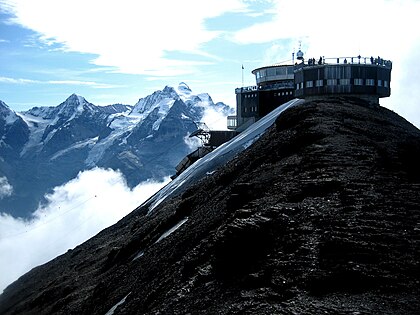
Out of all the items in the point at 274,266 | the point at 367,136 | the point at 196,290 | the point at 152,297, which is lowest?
the point at 152,297

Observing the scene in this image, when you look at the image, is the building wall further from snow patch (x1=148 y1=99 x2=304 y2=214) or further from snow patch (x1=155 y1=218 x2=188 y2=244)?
snow patch (x1=155 y1=218 x2=188 y2=244)

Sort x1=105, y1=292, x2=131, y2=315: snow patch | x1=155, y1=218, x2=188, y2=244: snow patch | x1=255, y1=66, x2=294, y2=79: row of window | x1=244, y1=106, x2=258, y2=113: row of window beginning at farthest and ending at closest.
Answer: x1=255, y1=66, x2=294, y2=79: row of window, x1=244, y1=106, x2=258, y2=113: row of window, x1=155, y1=218, x2=188, y2=244: snow patch, x1=105, y1=292, x2=131, y2=315: snow patch

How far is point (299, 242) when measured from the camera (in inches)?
676

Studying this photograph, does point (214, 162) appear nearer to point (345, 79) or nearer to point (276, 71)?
point (345, 79)

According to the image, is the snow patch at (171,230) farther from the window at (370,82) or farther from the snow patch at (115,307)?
the window at (370,82)

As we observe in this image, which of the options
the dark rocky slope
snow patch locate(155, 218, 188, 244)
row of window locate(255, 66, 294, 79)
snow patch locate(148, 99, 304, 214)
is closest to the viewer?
the dark rocky slope

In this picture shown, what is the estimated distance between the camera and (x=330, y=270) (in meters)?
15.2

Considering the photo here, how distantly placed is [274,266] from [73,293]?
85.6 ft

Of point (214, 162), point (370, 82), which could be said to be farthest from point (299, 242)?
point (370, 82)

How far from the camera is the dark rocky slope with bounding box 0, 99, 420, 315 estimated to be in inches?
572

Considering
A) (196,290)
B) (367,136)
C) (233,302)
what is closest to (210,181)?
(367,136)

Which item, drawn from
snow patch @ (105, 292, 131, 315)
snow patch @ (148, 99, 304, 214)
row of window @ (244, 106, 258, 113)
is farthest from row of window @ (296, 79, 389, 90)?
snow patch @ (105, 292, 131, 315)

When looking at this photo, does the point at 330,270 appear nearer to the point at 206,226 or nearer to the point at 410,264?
the point at 410,264

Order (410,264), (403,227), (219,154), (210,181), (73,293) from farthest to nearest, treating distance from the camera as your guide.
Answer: (219,154)
(210,181)
(73,293)
(403,227)
(410,264)
